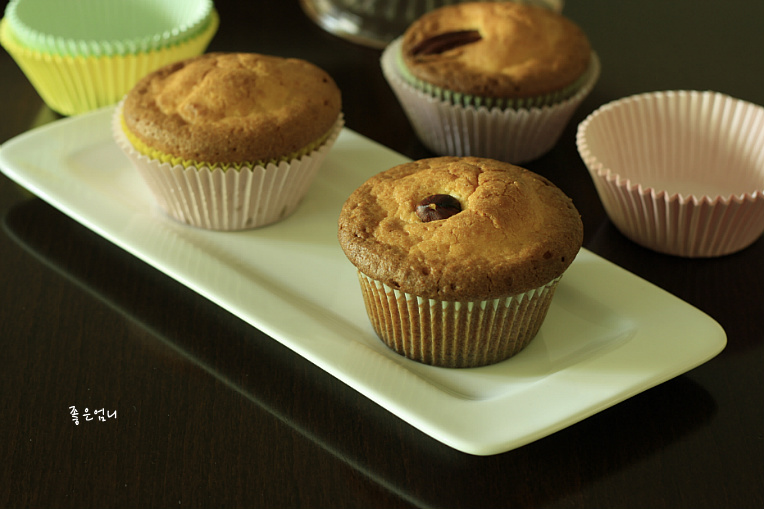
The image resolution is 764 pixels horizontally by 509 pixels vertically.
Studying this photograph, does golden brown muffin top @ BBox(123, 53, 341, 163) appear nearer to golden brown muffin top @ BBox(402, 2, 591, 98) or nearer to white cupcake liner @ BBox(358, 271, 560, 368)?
golden brown muffin top @ BBox(402, 2, 591, 98)

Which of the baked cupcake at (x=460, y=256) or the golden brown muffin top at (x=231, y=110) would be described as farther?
the golden brown muffin top at (x=231, y=110)

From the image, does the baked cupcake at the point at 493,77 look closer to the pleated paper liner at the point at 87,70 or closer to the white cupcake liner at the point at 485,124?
the white cupcake liner at the point at 485,124

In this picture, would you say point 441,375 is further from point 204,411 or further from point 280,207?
point 280,207

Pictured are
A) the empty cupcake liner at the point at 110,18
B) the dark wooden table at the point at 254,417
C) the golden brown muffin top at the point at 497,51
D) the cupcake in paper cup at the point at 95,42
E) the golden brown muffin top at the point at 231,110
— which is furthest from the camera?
the empty cupcake liner at the point at 110,18

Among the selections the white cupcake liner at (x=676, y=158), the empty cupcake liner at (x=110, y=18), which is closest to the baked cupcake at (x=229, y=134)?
the empty cupcake liner at (x=110, y=18)

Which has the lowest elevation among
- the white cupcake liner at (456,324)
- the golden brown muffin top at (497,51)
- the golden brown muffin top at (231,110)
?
the white cupcake liner at (456,324)

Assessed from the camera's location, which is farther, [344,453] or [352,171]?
[352,171]

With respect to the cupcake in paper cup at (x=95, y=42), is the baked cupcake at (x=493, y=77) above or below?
above

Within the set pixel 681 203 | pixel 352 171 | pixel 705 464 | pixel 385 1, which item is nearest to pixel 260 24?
pixel 385 1
